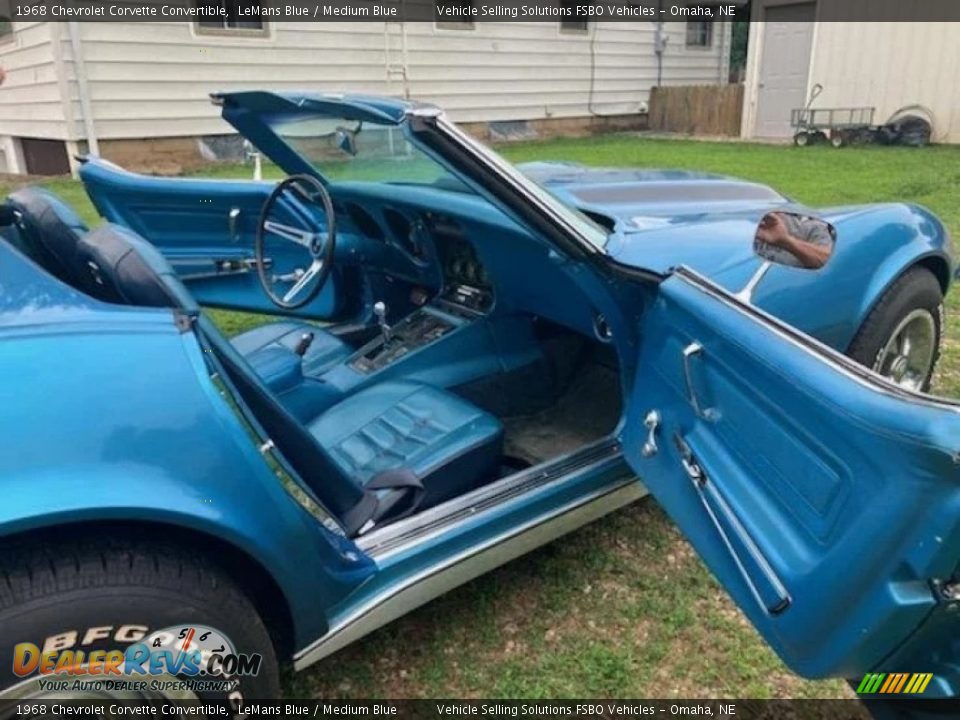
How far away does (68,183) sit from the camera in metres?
9.36

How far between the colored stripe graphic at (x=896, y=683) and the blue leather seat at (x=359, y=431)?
1.19 metres

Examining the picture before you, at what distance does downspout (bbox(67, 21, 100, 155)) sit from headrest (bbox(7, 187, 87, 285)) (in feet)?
26.9

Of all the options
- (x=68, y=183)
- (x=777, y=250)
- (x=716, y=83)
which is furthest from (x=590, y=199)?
(x=716, y=83)

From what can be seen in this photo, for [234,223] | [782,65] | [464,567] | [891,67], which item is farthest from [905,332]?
[782,65]

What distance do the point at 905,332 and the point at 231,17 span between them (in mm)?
10374

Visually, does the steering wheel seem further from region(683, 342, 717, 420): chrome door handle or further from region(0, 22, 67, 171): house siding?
region(0, 22, 67, 171): house siding

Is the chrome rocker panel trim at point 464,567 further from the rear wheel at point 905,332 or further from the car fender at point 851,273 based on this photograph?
the rear wheel at point 905,332

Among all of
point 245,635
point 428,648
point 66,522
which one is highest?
point 66,522

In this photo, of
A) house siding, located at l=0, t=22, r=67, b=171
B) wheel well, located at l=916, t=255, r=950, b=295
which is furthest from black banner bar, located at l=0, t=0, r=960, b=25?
wheel well, located at l=916, t=255, r=950, b=295

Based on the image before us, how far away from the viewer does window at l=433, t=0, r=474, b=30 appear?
42.3 feet

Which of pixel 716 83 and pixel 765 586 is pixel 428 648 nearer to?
pixel 765 586

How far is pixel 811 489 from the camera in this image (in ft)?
5.22

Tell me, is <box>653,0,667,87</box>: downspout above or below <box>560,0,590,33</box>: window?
below

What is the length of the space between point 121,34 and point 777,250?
9.88 metres
